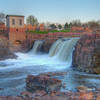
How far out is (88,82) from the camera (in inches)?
393

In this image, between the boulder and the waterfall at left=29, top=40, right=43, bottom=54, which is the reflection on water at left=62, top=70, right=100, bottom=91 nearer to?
the boulder

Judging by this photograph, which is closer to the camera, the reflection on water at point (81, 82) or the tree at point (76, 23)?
the reflection on water at point (81, 82)

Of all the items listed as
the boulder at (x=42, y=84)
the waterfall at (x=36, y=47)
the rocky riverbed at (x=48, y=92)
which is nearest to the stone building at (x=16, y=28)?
the waterfall at (x=36, y=47)

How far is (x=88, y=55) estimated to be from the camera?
13.1m

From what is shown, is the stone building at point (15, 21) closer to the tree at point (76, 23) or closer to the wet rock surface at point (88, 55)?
the wet rock surface at point (88, 55)

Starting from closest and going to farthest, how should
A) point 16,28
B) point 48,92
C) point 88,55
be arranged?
point 48,92, point 88,55, point 16,28

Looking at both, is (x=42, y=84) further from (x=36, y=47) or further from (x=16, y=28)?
(x=16, y=28)

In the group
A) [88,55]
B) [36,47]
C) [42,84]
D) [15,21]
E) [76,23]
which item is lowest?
[42,84]

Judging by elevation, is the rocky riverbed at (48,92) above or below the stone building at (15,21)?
below

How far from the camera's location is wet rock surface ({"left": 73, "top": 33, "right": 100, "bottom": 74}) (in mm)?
12578

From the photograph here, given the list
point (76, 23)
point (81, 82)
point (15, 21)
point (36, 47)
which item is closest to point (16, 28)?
point (15, 21)

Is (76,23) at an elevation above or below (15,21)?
above

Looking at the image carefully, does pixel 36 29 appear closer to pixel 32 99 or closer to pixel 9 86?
pixel 9 86

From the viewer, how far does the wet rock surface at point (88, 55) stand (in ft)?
41.3
